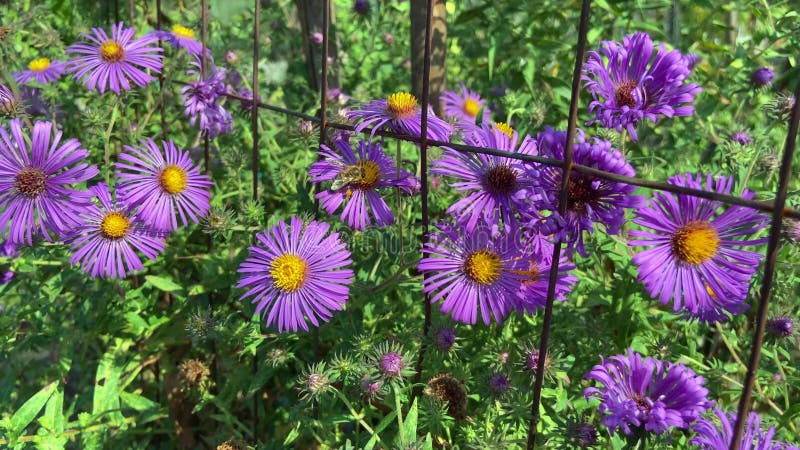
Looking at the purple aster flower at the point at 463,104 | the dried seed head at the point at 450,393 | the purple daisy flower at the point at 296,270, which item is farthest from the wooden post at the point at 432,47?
the dried seed head at the point at 450,393

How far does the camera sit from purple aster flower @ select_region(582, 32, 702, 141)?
1051 mm

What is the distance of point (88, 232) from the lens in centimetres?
146

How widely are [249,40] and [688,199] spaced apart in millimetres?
2149

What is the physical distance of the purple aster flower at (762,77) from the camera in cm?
177

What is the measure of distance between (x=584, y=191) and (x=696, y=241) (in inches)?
7.8

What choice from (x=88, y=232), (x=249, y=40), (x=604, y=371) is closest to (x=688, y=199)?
(x=604, y=371)

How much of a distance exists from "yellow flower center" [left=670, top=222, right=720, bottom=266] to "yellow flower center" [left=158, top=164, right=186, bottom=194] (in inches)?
45.1

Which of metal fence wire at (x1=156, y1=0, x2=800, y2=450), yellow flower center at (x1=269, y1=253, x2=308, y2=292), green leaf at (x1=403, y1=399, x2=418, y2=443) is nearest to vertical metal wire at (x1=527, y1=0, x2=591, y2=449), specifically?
metal fence wire at (x1=156, y1=0, x2=800, y2=450)

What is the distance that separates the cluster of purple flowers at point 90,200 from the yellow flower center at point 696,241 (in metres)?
1.06

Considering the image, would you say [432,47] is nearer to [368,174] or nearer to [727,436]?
[368,174]

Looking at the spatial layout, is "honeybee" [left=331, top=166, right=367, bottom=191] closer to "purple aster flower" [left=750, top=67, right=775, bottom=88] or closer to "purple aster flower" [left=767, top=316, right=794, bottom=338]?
"purple aster flower" [left=767, top=316, right=794, bottom=338]

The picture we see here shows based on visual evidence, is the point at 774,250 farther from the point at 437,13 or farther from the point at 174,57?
the point at 174,57

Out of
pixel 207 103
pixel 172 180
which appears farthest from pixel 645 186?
pixel 207 103

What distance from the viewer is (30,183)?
4.42ft
